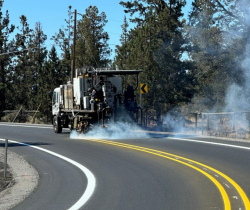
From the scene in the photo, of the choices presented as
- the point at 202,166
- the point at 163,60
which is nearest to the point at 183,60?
the point at 163,60

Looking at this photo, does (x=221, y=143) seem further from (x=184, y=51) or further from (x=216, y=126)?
(x=184, y=51)

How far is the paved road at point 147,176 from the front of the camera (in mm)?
8812

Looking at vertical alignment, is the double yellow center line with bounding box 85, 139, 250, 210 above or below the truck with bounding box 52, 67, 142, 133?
below

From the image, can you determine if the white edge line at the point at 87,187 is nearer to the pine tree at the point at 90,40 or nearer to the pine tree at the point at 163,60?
the pine tree at the point at 163,60

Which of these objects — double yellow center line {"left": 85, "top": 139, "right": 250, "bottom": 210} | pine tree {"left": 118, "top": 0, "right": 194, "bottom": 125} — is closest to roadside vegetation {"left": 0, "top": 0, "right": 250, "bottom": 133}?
pine tree {"left": 118, "top": 0, "right": 194, "bottom": 125}

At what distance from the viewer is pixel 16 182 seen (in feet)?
37.4

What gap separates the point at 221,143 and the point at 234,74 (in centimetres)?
1192

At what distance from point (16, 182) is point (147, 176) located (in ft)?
11.1

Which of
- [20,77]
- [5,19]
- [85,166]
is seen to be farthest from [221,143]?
[20,77]

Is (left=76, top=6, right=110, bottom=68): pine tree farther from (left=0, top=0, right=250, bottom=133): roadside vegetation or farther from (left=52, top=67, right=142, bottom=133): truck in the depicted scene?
(left=52, top=67, right=142, bottom=133): truck

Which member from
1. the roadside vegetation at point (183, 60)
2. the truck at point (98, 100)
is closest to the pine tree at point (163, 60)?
the roadside vegetation at point (183, 60)

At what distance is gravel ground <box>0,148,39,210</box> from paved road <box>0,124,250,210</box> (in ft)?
0.78

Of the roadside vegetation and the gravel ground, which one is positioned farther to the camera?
the roadside vegetation

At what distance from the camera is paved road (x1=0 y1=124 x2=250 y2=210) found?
8.81 meters
